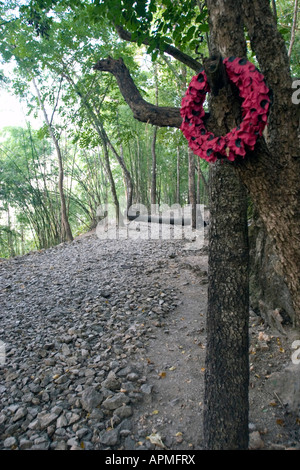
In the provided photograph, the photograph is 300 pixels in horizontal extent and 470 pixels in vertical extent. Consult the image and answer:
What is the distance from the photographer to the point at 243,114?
136 centimetres

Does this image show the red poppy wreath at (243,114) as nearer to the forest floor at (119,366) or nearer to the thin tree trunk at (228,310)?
the thin tree trunk at (228,310)

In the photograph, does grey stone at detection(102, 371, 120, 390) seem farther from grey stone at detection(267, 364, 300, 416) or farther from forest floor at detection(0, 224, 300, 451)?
grey stone at detection(267, 364, 300, 416)

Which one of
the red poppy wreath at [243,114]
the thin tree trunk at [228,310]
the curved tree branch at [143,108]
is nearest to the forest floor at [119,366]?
the thin tree trunk at [228,310]

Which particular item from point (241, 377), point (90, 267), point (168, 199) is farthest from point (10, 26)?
point (168, 199)

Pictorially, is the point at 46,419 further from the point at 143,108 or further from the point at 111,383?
the point at 143,108

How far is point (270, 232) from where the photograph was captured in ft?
4.87

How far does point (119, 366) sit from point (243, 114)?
2008mm

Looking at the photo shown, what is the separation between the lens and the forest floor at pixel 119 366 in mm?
1974

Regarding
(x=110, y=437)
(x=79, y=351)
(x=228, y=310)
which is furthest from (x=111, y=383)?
(x=228, y=310)

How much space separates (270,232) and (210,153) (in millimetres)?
451

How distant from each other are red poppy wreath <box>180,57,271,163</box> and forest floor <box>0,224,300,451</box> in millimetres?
1607

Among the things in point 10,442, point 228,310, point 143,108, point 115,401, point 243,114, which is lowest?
point 10,442

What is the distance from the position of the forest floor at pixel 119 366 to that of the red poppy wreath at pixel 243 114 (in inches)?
63.2

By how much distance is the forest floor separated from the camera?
1974 mm
